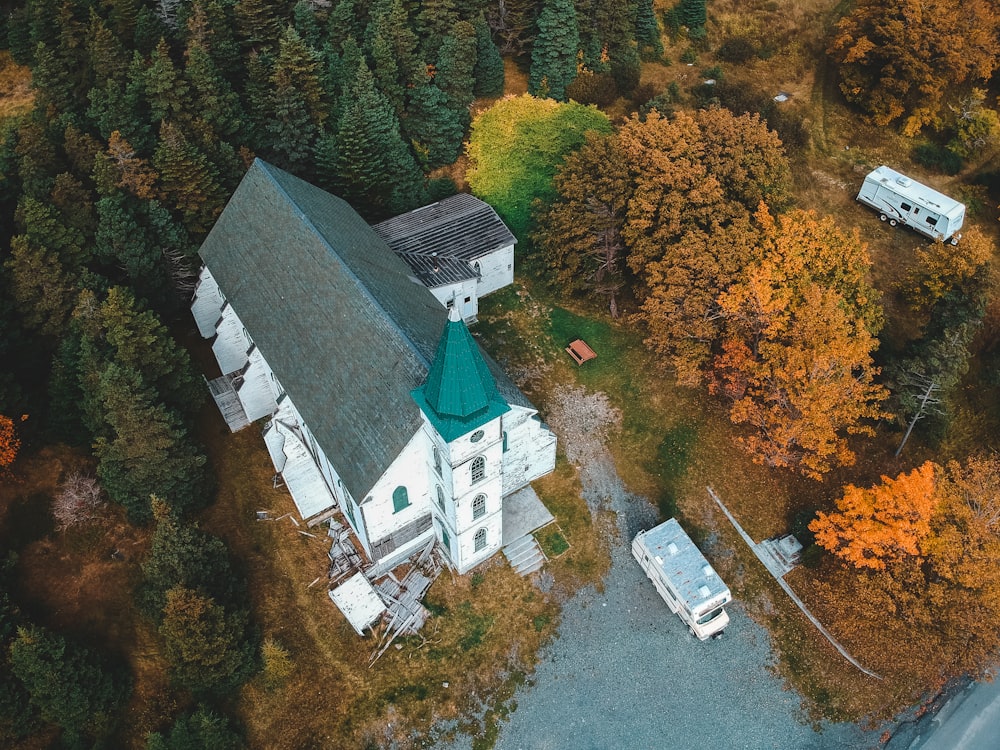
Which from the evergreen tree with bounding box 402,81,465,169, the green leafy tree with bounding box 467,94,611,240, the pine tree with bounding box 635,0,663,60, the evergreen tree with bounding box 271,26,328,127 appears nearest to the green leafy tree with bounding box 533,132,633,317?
the green leafy tree with bounding box 467,94,611,240

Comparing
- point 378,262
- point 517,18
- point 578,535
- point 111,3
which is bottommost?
point 578,535

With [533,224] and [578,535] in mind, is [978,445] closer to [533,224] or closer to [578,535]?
[578,535]

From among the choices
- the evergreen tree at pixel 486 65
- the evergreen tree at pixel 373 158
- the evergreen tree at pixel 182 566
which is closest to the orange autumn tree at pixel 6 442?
the evergreen tree at pixel 182 566

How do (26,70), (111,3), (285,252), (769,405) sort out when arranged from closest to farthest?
1. (285,252)
2. (769,405)
3. (111,3)
4. (26,70)

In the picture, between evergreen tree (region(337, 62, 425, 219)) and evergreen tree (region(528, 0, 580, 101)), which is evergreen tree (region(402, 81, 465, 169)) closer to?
evergreen tree (region(337, 62, 425, 219))

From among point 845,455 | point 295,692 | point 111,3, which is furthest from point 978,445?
point 111,3
